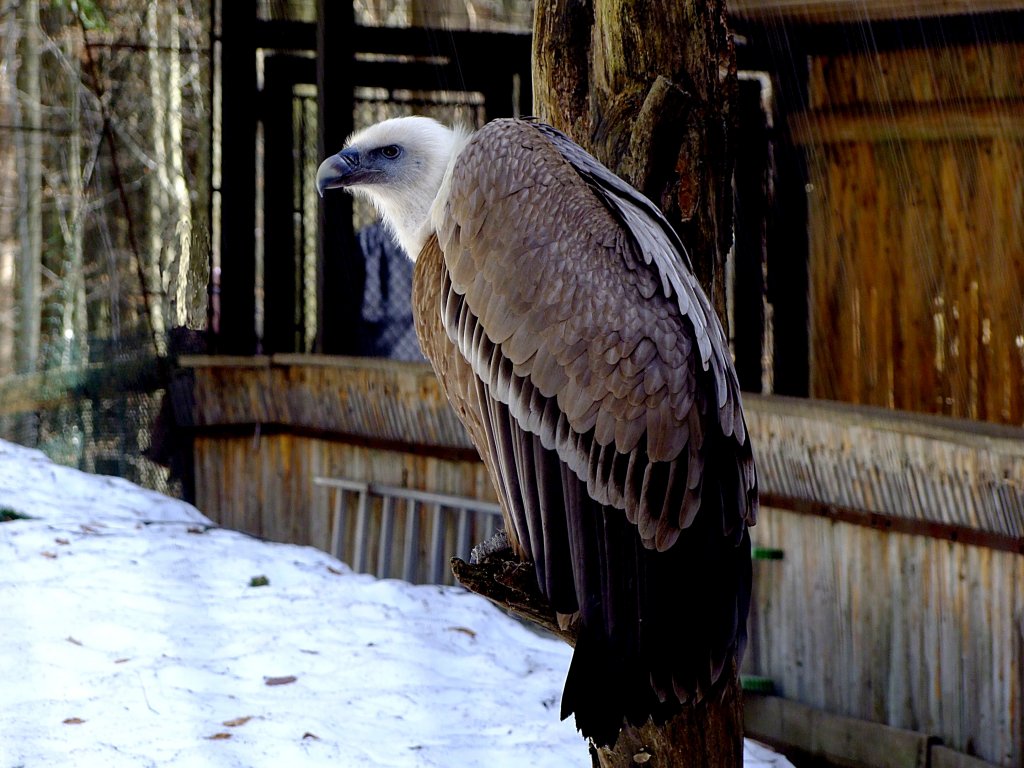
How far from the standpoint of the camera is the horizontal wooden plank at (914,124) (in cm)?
759

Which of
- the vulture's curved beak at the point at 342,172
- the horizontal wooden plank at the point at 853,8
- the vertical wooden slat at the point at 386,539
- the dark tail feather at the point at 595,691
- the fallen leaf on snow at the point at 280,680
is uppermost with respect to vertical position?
the horizontal wooden plank at the point at 853,8

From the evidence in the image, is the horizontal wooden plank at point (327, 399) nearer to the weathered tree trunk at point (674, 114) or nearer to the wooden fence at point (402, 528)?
the wooden fence at point (402, 528)

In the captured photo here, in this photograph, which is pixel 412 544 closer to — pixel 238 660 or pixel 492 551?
pixel 238 660

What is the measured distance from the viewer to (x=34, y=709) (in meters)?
4.47

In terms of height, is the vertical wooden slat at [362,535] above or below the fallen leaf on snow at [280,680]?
above

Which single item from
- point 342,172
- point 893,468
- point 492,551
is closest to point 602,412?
point 492,551

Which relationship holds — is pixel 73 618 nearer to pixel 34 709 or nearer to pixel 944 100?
pixel 34 709

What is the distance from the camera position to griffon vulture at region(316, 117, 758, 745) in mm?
2609

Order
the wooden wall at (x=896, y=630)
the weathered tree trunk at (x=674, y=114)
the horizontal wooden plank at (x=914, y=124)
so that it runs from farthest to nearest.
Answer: the horizontal wooden plank at (x=914, y=124)
the wooden wall at (x=896, y=630)
the weathered tree trunk at (x=674, y=114)

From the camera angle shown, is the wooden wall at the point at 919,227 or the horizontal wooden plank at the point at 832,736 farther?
the wooden wall at the point at 919,227

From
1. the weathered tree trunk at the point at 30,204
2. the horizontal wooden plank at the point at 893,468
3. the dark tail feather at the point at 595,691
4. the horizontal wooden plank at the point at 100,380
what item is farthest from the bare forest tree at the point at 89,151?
the dark tail feather at the point at 595,691

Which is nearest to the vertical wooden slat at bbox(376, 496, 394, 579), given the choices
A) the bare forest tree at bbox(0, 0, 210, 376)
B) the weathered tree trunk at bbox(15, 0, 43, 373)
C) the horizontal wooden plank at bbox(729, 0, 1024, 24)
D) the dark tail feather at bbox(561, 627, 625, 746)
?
the horizontal wooden plank at bbox(729, 0, 1024, 24)

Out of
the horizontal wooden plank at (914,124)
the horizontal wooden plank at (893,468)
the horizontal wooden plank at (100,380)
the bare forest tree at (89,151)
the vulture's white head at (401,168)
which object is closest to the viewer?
the vulture's white head at (401,168)

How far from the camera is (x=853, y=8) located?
23.6 ft
